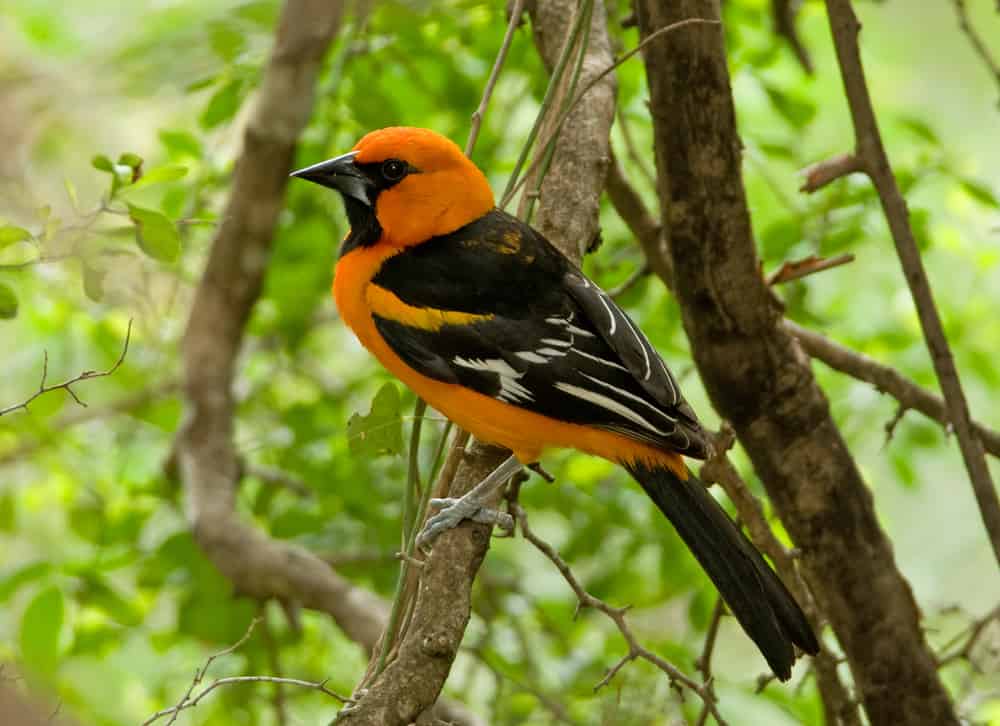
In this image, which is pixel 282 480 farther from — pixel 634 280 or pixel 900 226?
pixel 900 226

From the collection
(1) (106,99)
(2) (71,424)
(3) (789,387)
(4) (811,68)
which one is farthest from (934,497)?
(1) (106,99)

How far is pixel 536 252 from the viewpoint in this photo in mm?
2885

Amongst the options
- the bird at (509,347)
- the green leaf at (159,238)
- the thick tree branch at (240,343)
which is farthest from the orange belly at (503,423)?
the thick tree branch at (240,343)

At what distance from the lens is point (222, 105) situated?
3797mm

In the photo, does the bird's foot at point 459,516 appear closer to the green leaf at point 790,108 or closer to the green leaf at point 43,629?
the green leaf at point 43,629

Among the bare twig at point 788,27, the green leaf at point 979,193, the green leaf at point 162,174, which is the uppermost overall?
the bare twig at point 788,27

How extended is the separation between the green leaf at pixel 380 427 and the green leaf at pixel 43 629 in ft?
4.39

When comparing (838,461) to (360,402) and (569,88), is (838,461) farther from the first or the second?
(360,402)

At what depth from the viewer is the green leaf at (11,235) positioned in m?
2.33

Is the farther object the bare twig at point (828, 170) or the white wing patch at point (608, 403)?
the bare twig at point (828, 170)

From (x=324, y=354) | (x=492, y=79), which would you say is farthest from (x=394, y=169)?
(x=324, y=354)

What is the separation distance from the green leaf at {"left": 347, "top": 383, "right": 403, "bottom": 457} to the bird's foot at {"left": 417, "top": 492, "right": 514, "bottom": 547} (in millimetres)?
161

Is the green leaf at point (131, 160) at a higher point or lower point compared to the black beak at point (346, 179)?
lower

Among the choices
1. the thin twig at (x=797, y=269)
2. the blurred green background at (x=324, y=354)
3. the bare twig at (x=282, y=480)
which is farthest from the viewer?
the bare twig at (x=282, y=480)
